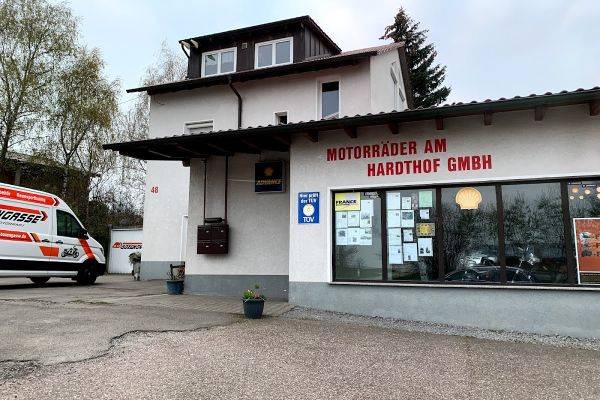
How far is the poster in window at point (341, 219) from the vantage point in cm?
909

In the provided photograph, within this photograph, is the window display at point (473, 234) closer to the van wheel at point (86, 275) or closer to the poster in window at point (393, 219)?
the poster in window at point (393, 219)

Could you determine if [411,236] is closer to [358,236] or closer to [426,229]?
[426,229]

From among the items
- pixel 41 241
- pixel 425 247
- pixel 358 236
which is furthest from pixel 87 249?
pixel 425 247

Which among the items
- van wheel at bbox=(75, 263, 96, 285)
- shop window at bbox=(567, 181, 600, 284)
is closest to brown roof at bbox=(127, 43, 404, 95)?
van wheel at bbox=(75, 263, 96, 285)

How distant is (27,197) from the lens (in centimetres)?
1245

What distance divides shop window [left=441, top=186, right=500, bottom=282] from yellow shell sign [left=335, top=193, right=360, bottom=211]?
1.67m

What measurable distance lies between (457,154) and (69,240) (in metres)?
11.4

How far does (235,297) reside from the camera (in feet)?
36.2

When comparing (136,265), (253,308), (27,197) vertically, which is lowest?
(253,308)

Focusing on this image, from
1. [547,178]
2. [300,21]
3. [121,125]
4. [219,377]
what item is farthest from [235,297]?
[121,125]

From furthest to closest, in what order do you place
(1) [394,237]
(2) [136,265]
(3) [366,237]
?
(2) [136,265], (3) [366,237], (1) [394,237]

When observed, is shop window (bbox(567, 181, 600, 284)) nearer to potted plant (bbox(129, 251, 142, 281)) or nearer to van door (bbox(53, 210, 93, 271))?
van door (bbox(53, 210, 93, 271))

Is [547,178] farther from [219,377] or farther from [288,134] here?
[219,377]

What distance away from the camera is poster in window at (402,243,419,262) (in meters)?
8.46
